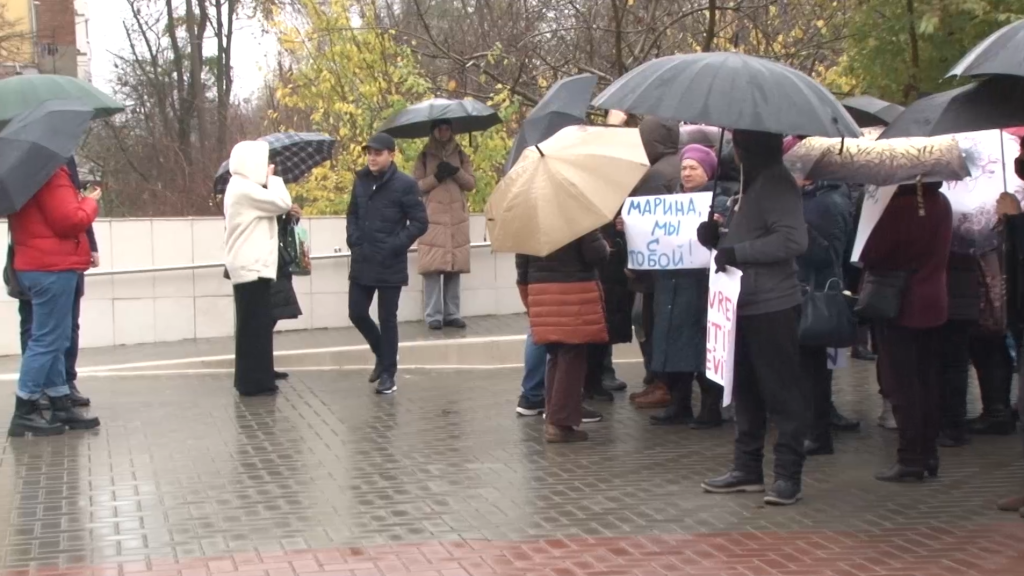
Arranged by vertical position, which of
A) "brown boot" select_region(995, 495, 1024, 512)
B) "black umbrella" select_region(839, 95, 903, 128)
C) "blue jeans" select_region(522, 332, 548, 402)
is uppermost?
"black umbrella" select_region(839, 95, 903, 128)

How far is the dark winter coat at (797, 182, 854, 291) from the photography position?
788 centimetres

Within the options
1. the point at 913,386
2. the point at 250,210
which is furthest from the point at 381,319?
the point at 913,386

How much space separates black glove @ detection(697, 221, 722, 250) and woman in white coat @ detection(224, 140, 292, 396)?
158 inches

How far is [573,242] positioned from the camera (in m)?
8.19

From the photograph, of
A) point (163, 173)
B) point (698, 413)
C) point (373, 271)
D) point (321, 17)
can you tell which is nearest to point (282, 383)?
point (373, 271)

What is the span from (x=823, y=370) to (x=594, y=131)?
6.29 ft

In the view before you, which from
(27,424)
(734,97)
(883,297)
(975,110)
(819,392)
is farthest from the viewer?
(27,424)

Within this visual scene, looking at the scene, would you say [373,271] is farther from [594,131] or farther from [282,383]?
[594,131]

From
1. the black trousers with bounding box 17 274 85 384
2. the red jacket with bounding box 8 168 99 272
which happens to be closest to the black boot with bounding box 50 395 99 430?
the black trousers with bounding box 17 274 85 384

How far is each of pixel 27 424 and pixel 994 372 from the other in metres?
6.04

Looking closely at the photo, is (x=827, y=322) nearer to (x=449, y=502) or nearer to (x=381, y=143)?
(x=449, y=502)

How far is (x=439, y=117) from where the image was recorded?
12.4 metres

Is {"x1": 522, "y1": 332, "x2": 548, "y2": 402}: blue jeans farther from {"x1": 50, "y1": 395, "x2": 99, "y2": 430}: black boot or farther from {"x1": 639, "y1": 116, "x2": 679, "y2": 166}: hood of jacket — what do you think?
{"x1": 50, "y1": 395, "x2": 99, "y2": 430}: black boot

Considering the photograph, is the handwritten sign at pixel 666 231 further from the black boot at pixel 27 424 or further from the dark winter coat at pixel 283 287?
the black boot at pixel 27 424
